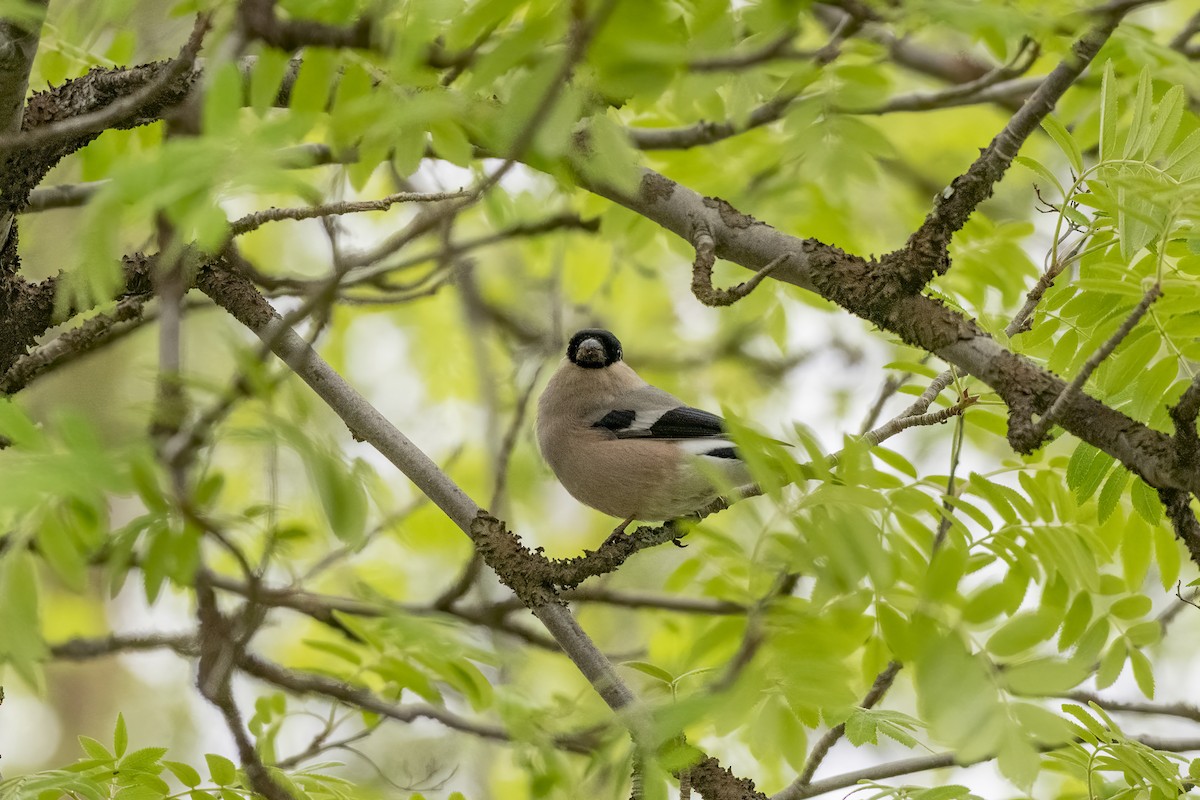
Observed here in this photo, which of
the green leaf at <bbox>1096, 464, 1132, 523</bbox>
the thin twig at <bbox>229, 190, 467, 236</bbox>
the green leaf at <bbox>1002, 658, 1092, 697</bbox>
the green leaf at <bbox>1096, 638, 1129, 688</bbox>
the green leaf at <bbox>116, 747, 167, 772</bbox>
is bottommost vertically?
the green leaf at <bbox>1002, 658, 1092, 697</bbox>

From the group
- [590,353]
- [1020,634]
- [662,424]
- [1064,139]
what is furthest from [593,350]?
[1020,634]

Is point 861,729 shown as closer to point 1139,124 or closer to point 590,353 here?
point 1139,124

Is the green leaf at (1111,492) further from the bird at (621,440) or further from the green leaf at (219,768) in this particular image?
the green leaf at (219,768)

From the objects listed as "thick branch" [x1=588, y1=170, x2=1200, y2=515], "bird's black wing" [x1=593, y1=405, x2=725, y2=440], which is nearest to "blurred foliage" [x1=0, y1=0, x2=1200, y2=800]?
"thick branch" [x1=588, y1=170, x2=1200, y2=515]

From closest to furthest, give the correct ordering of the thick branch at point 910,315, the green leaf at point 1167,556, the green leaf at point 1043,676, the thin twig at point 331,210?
the green leaf at point 1043,676, the thick branch at point 910,315, the thin twig at point 331,210, the green leaf at point 1167,556

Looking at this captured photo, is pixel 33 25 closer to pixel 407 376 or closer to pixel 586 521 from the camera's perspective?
pixel 407 376

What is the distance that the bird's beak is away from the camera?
5.26m

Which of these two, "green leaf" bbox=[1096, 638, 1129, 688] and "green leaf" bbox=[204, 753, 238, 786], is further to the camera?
"green leaf" bbox=[1096, 638, 1129, 688]

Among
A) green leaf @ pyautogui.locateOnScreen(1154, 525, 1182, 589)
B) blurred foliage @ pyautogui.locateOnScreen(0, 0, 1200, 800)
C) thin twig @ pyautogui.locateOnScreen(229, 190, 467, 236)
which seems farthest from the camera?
green leaf @ pyautogui.locateOnScreen(1154, 525, 1182, 589)

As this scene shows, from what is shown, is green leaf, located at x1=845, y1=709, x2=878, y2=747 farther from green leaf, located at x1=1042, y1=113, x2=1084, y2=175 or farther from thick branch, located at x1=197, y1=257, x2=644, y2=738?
green leaf, located at x1=1042, y1=113, x2=1084, y2=175

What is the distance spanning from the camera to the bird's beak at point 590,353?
5262mm

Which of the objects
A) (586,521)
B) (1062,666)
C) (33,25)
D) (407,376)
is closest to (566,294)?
(407,376)

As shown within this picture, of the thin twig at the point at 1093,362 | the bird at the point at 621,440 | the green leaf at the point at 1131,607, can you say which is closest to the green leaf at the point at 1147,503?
the green leaf at the point at 1131,607

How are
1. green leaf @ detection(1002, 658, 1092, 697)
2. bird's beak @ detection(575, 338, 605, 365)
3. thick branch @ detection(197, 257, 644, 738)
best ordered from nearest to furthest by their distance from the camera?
green leaf @ detection(1002, 658, 1092, 697) → thick branch @ detection(197, 257, 644, 738) → bird's beak @ detection(575, 338, 605, 365)
